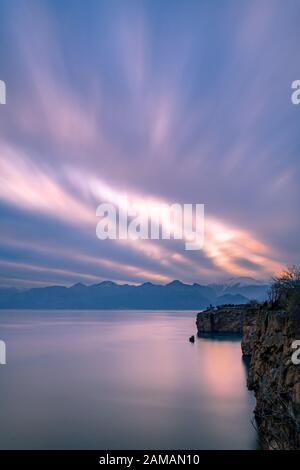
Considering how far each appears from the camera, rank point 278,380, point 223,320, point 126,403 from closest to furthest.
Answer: point 278,380 < point 126,403 < point 223,320

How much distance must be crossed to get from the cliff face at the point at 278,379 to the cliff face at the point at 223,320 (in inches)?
3281

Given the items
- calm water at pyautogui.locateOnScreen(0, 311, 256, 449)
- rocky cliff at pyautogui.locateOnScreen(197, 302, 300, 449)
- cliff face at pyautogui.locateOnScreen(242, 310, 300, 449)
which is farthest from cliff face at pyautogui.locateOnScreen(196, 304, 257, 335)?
cliff face at pyautogui.locateOnScreen(242, 310, 300, 449)

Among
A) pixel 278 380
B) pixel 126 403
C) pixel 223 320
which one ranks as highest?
pixel 278 380

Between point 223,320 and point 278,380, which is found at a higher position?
point 278,380

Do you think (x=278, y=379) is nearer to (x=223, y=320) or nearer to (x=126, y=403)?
(x=126, y=403)

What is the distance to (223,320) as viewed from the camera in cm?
10862

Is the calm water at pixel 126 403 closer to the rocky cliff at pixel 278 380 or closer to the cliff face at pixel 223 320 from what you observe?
the rocky cliff at pixel 278 380

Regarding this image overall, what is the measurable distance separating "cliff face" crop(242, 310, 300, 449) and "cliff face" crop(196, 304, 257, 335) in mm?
83341

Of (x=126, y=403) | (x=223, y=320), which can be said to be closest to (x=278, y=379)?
(x=126, y=403)

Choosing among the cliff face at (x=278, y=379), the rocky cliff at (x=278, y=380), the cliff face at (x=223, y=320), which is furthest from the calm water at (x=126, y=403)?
the cliff face at (x=223, y=320)

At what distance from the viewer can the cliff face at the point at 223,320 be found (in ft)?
342

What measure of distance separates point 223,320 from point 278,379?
95664 mm

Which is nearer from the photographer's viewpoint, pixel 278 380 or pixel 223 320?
pixel 278 380
